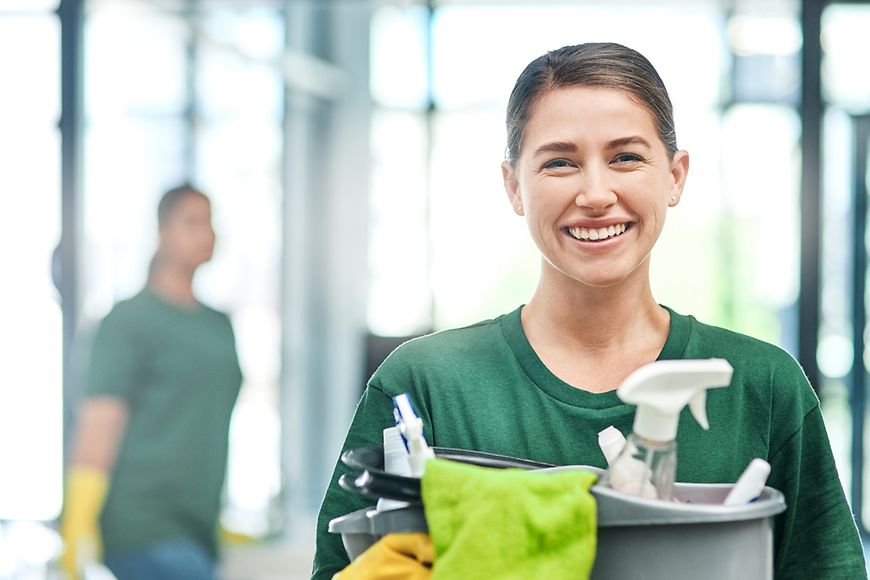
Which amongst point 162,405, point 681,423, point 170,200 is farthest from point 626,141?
point 170,200

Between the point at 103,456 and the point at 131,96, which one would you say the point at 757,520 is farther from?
the point at 131,96

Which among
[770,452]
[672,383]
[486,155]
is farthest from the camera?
[486,155]

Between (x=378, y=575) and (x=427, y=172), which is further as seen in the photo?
(x=427, y=172)

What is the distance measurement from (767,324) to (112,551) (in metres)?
3.06

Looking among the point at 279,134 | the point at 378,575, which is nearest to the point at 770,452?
the point at 378,575

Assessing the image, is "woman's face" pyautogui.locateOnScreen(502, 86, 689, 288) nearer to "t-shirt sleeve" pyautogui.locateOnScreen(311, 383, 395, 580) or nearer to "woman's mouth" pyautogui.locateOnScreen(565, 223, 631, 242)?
"woman's mouth" pyautogui.locateOnScreen(565, 223, 631, 242)

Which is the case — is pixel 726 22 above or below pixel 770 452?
above

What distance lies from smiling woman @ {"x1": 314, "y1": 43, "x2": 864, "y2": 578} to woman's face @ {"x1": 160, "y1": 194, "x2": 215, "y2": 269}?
81.0 inches

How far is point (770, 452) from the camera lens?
947 mm

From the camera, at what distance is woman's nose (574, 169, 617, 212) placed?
0.91 meters

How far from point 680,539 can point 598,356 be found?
0.96 ft

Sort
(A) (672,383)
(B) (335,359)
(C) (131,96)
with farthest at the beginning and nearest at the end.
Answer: (B) (335,359)
(C) (131,96)
(A) (672,383)

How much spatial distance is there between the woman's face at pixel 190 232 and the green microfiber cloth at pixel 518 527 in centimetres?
230

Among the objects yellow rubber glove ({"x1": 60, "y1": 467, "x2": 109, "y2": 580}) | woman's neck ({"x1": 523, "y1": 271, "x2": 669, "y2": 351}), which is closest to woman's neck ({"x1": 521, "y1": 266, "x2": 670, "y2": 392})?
woman's neck ({"x1": 523, "y1": 271, "x2": 669, "y2": 351})
